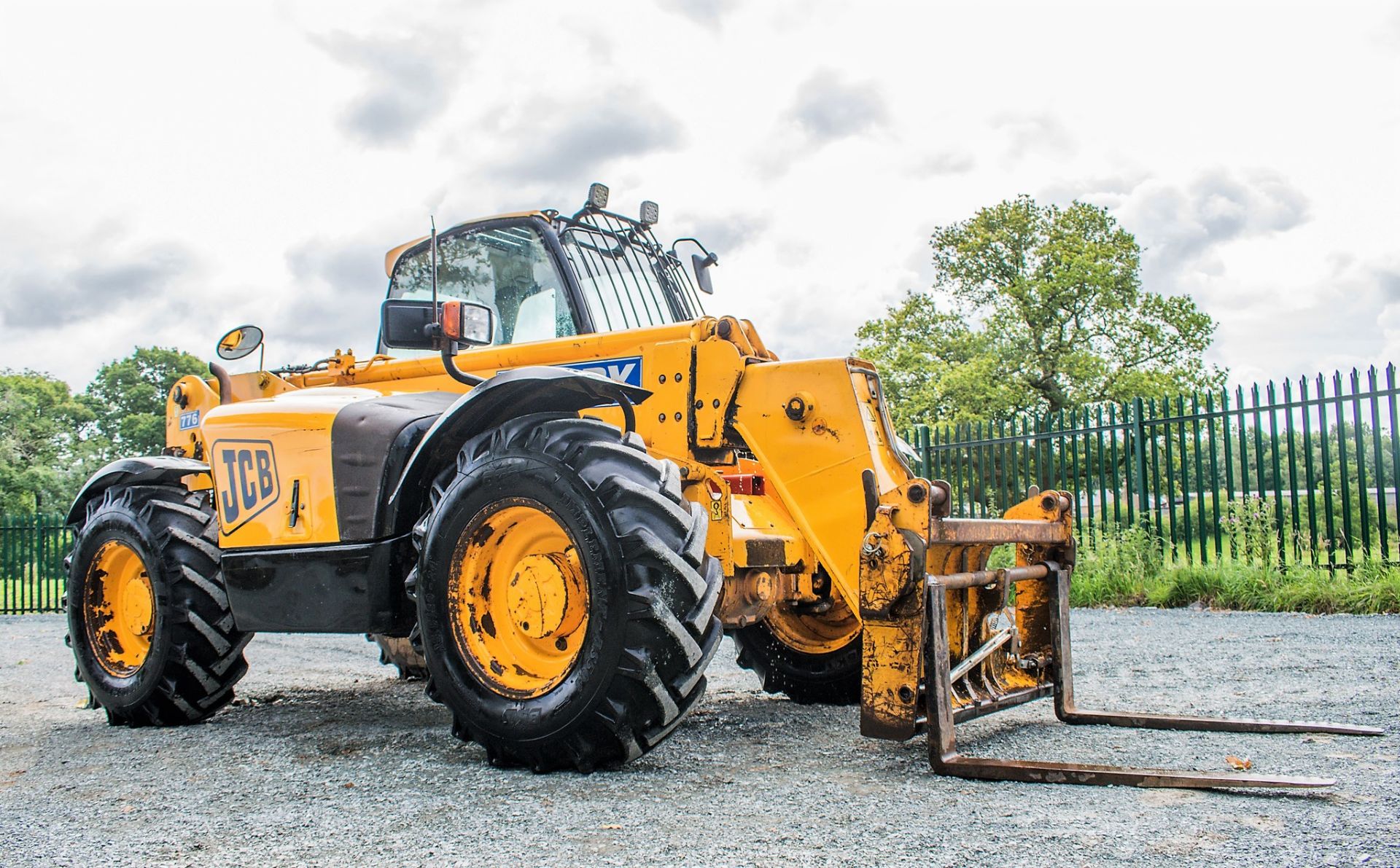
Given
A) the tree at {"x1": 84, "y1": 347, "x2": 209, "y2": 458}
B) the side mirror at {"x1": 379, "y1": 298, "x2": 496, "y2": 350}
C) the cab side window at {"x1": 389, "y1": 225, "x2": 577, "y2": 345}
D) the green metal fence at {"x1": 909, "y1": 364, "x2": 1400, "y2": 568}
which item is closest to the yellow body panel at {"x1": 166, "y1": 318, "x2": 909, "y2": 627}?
the cab side window at {"x1": 389, "y1": 225, "x2": 577, "y2": 345}

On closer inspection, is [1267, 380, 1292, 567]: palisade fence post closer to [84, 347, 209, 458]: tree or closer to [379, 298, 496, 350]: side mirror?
[379, 298, 496, 350]: side mirror

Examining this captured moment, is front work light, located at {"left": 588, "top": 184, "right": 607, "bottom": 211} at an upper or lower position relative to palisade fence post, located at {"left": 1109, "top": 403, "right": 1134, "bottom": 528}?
upper

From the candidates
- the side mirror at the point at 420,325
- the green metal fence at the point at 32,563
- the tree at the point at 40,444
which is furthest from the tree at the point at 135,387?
the side mirror at the point at 420,325

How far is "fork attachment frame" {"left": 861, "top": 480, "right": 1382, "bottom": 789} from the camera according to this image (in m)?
3.71

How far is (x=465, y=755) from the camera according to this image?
14.3 ft

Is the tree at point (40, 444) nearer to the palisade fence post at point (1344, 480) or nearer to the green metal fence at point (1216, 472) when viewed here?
the green metal fence at point (1216, 472)

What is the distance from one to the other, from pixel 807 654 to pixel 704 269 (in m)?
2.51

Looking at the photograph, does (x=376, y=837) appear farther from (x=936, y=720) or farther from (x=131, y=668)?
(x=131, y=668)

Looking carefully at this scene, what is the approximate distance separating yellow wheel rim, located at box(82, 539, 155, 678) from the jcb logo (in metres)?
0.81

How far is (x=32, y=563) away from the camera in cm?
1914

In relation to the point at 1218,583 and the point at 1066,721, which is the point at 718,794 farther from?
the point at 1218,583

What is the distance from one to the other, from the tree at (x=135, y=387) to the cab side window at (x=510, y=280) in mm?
49342

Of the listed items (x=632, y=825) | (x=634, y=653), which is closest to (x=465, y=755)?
(x=634, y=653)

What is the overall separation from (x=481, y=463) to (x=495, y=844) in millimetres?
1569
